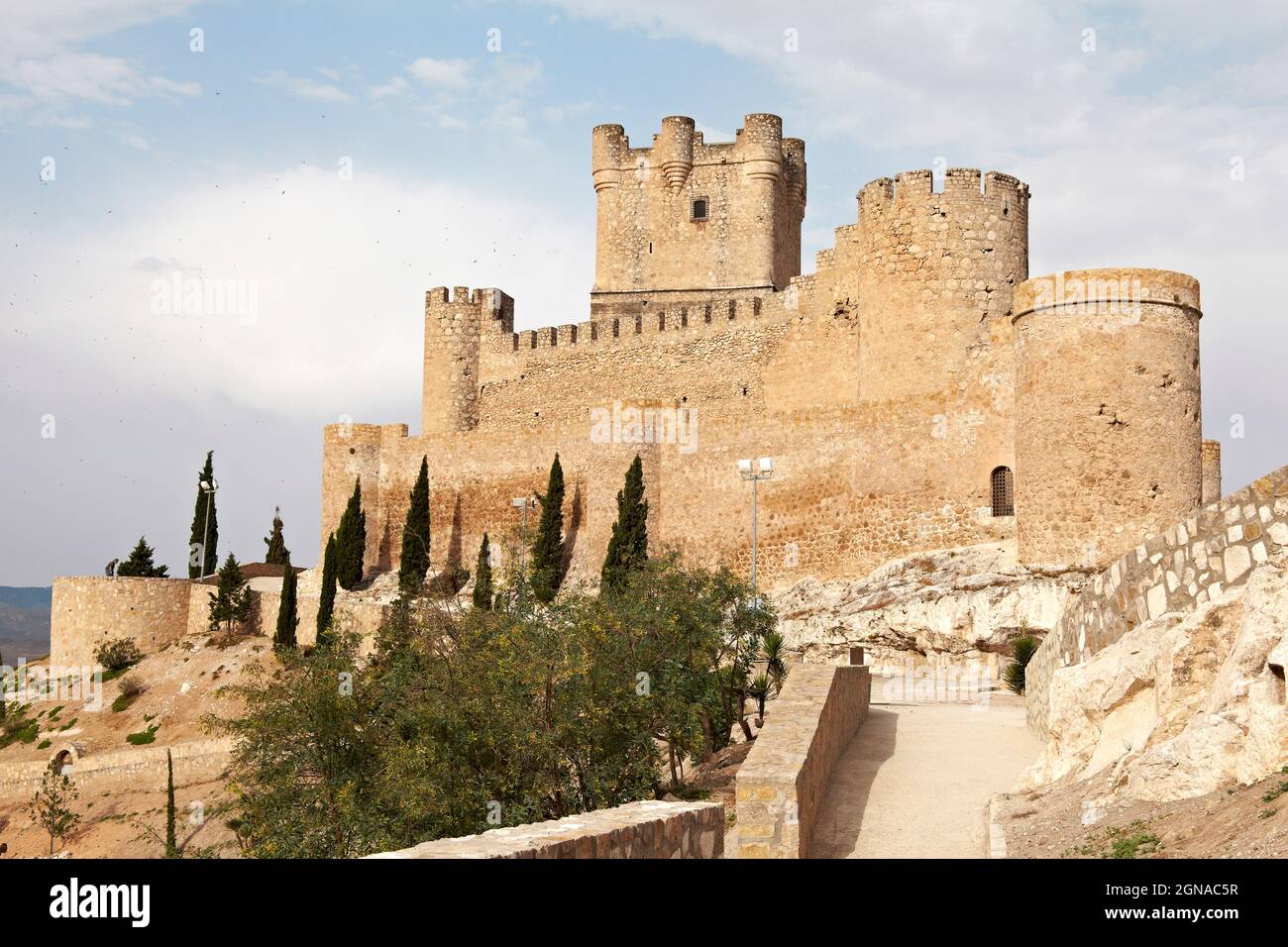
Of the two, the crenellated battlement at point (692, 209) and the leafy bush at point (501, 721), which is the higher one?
the crenellated battlement at point (692, 209)

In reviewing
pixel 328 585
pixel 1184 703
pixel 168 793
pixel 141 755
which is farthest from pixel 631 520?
pixel 1184 703

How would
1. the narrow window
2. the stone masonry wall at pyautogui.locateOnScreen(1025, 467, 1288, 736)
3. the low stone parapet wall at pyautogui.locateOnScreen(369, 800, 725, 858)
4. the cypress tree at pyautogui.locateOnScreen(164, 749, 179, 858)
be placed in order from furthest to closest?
the cypress tree at pyautogui.locateOnScreen(164, 749, 179, 858), the narrow window, the stone masonry wall at pyautogui.locateOnScreen(1025, 467, 1288, 736), the low stone parapet wall at pyautogui.locateOnScreen(369, 800, 725, 858)

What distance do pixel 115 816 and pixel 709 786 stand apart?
2053cm

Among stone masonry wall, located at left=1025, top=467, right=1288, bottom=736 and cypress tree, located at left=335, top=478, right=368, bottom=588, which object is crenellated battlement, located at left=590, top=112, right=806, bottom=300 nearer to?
cypress tree, located at left=335, top=478, right=368, bottom=588

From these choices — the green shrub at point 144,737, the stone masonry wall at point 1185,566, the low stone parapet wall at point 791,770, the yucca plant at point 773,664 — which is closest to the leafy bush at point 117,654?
the green shrub at point 144,737

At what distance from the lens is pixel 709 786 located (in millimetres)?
14125

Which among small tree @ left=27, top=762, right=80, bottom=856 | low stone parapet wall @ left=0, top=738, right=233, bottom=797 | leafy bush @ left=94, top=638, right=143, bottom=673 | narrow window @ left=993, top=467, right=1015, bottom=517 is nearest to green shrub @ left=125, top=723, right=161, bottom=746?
low stone parapet wall @ left=0, top=738, right=233, bottom=797

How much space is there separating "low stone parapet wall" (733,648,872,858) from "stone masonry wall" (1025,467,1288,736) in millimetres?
2128

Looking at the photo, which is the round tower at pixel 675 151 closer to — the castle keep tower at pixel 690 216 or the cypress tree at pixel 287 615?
the castle keep tower at pixel 690 216

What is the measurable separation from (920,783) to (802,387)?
20.4 meters

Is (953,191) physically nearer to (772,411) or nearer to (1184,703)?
(772,411)

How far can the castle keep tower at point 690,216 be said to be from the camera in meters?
41.3

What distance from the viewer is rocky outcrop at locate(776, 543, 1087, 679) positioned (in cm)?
2077

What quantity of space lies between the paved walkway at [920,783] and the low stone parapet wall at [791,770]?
20cm
